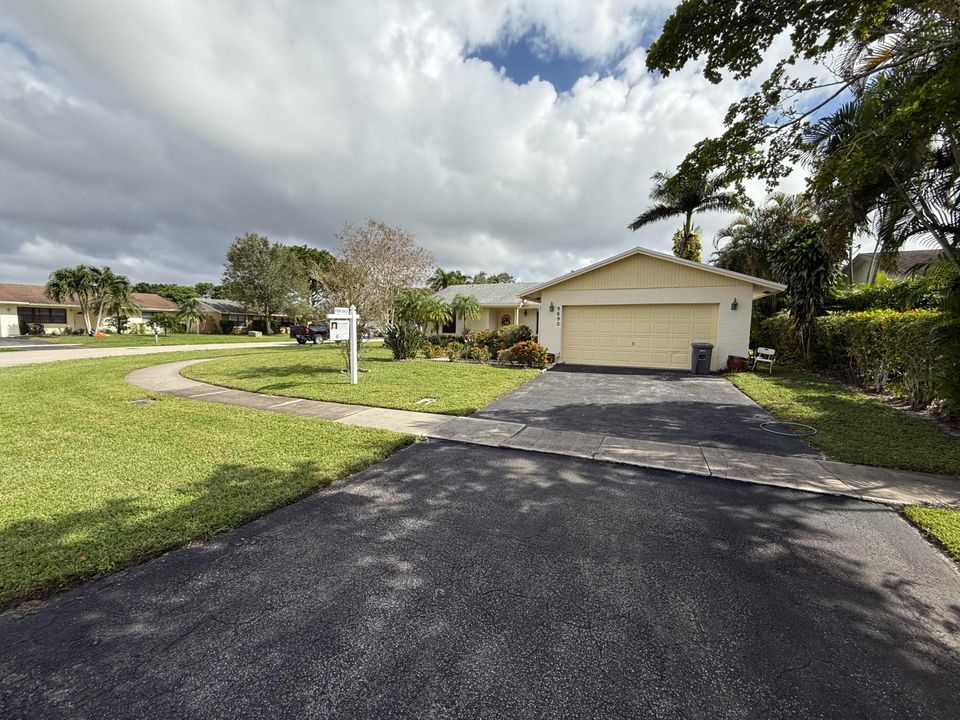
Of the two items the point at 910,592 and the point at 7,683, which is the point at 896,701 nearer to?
the point at 910,592

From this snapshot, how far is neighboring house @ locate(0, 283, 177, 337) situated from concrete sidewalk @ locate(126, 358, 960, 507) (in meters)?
42.4

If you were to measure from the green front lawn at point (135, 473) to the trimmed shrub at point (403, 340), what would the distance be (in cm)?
858

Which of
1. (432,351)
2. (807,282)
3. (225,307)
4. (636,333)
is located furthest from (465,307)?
(225,307)

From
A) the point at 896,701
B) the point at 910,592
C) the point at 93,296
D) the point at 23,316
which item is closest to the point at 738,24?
the point at 910,592

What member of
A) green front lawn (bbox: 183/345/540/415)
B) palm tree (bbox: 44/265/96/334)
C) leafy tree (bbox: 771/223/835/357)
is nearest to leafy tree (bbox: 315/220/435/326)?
green front lawn (bbox: 183/345/540/415)

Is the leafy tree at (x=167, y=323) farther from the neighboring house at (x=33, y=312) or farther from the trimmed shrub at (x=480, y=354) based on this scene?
the trimmed shrub at (x=480, y=354)

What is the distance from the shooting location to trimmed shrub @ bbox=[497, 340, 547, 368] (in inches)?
562

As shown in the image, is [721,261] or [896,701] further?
[721,261]

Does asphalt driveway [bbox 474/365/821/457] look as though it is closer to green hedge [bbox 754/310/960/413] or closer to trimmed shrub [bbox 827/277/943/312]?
green hedge [bbox 754/310/960/413]

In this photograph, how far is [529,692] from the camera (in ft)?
6.14

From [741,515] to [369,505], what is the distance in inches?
139

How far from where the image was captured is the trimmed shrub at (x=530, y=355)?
46.8 ft

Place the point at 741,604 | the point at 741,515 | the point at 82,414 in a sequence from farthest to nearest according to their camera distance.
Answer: the point at 82,414
the point at 741,515
the point at 741,604

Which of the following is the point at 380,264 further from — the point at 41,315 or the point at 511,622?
the point at 41,315
